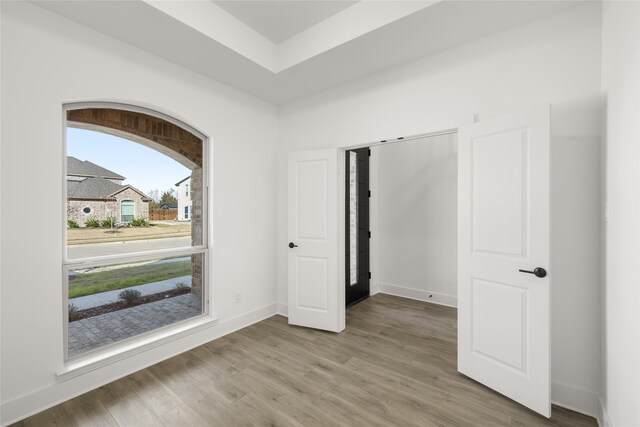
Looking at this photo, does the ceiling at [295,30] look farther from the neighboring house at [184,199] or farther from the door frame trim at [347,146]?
the neighboring house at [184,199]

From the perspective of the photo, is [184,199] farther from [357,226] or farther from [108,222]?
[357,226]

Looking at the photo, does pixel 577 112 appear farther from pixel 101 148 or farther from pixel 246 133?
pixel 101 148

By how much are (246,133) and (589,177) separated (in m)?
3.35

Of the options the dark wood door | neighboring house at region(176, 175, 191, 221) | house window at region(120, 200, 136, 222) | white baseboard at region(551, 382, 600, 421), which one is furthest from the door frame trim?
house window at region(120, 200, 136, 222)

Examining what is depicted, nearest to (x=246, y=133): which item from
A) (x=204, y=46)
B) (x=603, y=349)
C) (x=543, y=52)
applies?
(x=204, y=46)

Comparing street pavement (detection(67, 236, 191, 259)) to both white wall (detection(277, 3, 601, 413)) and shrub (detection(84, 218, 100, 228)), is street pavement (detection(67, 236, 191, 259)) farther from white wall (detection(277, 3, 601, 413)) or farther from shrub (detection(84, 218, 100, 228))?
white wall (detection(277, 3, 601, 413))

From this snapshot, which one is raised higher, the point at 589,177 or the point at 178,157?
the point at 178,157

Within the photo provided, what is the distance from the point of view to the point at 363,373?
2.53m

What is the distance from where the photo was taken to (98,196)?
252 centimetres

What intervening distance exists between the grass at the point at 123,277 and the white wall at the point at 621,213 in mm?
3497

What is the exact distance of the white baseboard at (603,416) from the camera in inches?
69.5

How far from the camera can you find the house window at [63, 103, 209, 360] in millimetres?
2408

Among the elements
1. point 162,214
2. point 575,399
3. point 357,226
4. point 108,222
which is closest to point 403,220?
point 357,226

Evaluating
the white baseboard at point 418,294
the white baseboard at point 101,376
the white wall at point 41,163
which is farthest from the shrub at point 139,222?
the white baseboard at point 418,294
